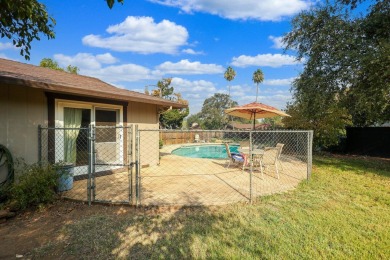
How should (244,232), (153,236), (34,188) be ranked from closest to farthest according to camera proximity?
(153,236) → (244,232) → (34,188)

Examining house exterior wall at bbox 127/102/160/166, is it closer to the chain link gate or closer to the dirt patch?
the chain link gate

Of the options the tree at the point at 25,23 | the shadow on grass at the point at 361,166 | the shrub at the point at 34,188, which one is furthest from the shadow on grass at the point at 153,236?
the shadow on grass at the point at 361,166

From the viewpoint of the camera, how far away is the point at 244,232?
12.4ft

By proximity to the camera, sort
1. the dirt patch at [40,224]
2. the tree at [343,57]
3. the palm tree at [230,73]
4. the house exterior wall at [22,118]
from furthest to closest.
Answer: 1. the palm tree at [230,73]
2. the tree at [343,57]
3. the house exterior wall at [22,118]
4. the dirt patch at [40,224]

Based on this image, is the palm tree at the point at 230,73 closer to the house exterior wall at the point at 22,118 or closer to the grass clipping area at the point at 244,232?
the grass clipping area at the point at 244,232

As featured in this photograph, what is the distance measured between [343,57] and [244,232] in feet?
26.7

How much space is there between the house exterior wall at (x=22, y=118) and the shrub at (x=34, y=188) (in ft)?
2.30

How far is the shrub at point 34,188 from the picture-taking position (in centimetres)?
461

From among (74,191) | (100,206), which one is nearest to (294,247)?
(100,206)

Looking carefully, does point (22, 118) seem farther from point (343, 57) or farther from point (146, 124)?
point (343, 57)

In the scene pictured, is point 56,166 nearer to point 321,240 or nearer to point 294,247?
point 294,247

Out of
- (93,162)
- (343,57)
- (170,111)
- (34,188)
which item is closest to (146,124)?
(93,162)

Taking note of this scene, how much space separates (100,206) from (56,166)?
1.48 meters

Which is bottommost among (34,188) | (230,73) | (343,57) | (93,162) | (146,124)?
(34,188)
